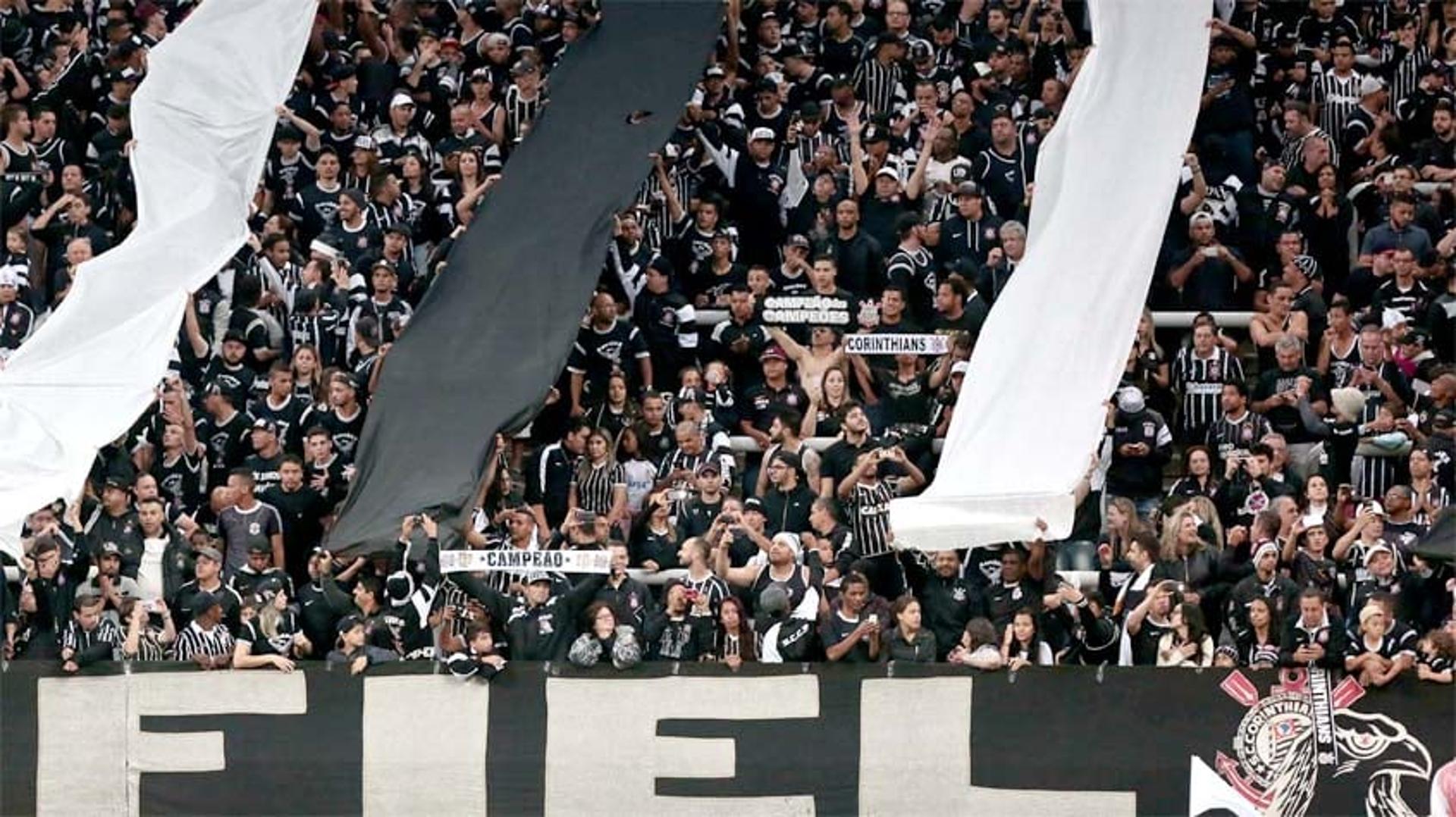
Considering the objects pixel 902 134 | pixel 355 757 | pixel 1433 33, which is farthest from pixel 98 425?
pixel 1433 33

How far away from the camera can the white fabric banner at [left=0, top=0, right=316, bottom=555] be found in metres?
20.7

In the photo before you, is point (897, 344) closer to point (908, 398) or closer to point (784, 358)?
point (908, 398)

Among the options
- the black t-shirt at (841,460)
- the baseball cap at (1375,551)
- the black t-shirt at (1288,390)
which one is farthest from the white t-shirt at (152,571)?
the baseball cap at (1375,551)

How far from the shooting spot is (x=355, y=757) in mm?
18531

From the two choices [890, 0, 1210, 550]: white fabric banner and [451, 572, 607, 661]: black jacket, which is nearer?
[451, 572, 607, 661]: black jacket

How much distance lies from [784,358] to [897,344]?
2.63ft

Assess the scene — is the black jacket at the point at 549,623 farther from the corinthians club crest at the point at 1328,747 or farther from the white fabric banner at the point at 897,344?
the corinthians club crest at the point at 1328,747

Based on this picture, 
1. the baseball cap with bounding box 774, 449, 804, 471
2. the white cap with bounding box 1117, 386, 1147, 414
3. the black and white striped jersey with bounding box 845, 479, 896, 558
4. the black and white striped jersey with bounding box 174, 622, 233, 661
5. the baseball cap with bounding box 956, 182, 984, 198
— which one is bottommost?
the black and white striped jersey with bounding box 174, 622, 233, 661

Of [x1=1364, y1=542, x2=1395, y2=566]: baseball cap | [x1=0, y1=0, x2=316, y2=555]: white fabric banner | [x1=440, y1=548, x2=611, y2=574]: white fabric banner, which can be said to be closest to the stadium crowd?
[x1=1364, y1=542, x2=1395, y2=566]: baseball cap

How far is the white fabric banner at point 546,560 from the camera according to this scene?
731 inches

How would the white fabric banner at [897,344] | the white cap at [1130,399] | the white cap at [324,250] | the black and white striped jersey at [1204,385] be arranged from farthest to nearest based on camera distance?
the white cap at [324,250]
the white fabric banner at [897,344]
the black and white striped jersey at [1204,385]
the white cap at [1130,399]

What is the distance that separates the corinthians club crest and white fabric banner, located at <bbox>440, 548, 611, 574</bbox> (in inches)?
158

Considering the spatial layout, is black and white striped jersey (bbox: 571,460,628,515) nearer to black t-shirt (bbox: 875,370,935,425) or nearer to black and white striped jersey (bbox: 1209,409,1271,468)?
black t-shirt (bbox: 875,370,935,425)

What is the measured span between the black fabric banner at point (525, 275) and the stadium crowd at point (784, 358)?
23 centimetres
